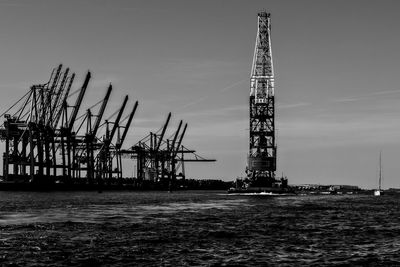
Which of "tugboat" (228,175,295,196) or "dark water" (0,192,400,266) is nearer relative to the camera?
"dark water" (0,192,400,266)

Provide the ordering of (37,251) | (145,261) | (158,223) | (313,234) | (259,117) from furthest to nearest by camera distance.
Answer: (259,117) < (158,223) < (313,234) < (37,251) < (145,261)

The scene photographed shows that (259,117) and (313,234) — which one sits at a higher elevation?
(259,117)

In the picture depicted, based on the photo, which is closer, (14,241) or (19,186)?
(14,241)

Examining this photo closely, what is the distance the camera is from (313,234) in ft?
180

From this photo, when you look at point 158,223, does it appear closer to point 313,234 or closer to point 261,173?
point 313,234

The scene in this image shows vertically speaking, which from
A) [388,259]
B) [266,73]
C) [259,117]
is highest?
[266,73]

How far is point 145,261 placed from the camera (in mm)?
38000

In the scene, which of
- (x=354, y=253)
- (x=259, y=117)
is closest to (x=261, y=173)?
(x=259, y=117)

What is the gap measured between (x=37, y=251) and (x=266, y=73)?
155922 mm

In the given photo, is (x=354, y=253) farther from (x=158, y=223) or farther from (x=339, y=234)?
(x=158, y=223)

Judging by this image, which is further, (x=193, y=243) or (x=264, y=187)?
(x=264, y=187)

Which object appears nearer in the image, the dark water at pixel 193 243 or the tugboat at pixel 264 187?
the dark water at pixel 193 243

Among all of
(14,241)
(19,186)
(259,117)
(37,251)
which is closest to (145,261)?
(37,251)

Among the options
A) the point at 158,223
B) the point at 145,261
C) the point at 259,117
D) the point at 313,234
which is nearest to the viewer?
the point at 145,261
